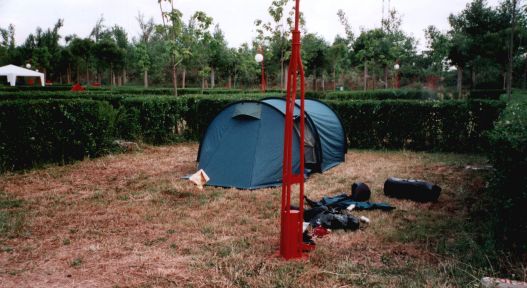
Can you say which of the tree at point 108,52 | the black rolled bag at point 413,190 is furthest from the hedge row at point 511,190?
the tree at point 108,52

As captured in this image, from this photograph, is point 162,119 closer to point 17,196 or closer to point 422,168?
point 17,196

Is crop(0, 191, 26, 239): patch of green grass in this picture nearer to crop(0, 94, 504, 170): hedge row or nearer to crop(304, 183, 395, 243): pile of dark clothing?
crop(0, 94, 504, 170): hedge row

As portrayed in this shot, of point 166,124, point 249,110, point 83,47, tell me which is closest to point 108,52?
point 83,47

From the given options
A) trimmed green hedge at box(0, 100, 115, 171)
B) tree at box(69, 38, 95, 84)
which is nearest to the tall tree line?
tree at box(69, 38, 95, 84)

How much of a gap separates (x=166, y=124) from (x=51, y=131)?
3.40 meters

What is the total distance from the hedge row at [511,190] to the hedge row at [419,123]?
6066 millimetres

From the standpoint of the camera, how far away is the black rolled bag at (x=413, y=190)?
233 inches

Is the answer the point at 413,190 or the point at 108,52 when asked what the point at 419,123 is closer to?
the point at 413,190

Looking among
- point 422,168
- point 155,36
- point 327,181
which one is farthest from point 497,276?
point 155,36

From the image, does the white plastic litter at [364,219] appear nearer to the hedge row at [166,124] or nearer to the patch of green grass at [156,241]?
the patch of green grass at [156,241]

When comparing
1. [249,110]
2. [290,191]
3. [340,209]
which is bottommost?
[340,209]

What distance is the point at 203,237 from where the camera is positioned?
4.70 m

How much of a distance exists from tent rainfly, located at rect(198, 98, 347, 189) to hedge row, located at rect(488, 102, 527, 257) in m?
3.78

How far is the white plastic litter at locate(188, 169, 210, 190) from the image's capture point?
22.1ft
